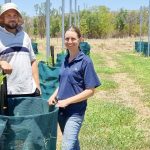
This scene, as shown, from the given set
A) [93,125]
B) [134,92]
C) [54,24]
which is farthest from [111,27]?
[93,125]

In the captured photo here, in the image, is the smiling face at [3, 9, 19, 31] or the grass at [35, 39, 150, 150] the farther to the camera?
the grass at [35, 39, 150, 150]

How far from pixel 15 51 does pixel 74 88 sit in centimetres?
63

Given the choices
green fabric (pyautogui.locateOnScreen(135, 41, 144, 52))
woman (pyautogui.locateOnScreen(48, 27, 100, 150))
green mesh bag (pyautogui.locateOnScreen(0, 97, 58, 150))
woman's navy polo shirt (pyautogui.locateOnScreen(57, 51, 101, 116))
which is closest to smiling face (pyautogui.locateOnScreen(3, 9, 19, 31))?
woman (pyautogui.locateOnScreen(48, 27, 100, 150))

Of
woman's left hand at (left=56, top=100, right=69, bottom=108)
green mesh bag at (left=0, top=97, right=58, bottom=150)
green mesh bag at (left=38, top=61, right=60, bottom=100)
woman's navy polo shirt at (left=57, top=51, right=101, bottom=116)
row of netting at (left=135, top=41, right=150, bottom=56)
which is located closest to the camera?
green mesh bag at (left=0, top=97, right=58, bottom=150)

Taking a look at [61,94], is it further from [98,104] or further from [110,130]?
[98,104]

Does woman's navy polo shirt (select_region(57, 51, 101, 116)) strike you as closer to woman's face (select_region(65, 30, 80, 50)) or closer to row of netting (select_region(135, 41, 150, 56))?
woman's face (select_region(65, 30, 80, 50))

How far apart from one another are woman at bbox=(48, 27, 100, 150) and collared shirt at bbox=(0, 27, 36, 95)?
0.31 metres

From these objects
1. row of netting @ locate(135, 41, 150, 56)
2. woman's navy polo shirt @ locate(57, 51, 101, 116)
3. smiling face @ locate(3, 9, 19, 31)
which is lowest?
row of netting @ locate(135, 41, 150, 56)

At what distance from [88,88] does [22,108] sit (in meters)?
0.62

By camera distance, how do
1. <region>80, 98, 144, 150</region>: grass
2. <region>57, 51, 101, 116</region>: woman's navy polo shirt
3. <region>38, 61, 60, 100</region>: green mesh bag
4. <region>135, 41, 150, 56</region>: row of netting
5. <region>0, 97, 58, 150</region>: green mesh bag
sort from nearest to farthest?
<region>0, 97, 58, 150</region>: green mesh bag, <region>57, 51, 101, 116</region>: woman's navy polo shirt, <region>80, 98, 144, 150</region>: grass, <region>38, 61, 60, 100</region>: green mesh bag, <region>135, 41, 150, 56</region>: row of netting

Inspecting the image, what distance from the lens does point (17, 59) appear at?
4043 mm

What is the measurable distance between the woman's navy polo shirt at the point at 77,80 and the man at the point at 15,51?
348 mm

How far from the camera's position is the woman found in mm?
3977

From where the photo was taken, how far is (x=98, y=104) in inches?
368
